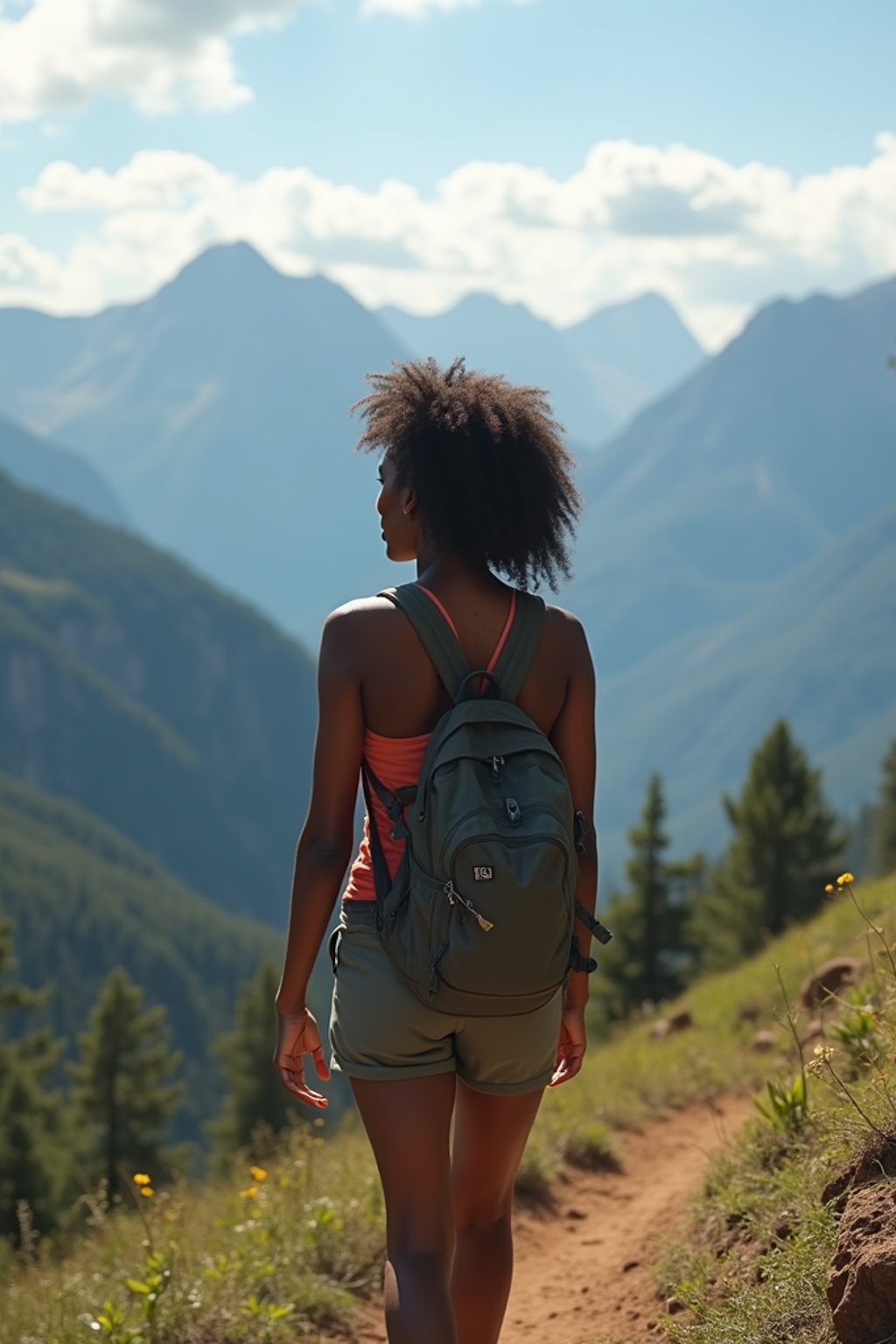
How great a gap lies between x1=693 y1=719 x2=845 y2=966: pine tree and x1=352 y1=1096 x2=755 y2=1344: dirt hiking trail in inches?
882

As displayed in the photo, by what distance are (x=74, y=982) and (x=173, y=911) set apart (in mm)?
15315

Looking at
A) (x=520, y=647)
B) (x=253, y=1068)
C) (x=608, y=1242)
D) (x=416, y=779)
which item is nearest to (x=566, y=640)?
(x=520, y=647)

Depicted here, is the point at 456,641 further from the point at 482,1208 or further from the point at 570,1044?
the point at 482,1208

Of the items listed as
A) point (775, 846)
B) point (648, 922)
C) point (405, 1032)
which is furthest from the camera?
point (648, 922)

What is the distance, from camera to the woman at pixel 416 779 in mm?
3330

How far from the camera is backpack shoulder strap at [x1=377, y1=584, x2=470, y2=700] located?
341cm

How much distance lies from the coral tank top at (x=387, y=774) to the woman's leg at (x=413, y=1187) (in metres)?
0.45

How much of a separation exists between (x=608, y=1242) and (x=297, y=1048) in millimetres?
3345

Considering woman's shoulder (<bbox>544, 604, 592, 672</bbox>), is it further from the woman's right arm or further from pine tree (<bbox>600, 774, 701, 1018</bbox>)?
pine tree (<bbox>600, 774, 701, 1018</bbox>)

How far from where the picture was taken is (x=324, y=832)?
3475 mm

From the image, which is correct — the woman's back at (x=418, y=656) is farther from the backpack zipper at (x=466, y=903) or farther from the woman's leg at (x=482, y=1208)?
the woman's leg at (x=482, y=1208)

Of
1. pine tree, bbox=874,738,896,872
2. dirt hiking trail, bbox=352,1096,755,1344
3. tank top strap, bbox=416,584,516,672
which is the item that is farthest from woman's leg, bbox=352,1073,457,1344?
pine tree, bbox=874,738,896,872

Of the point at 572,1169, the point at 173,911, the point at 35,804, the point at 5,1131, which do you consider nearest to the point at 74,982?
the point at 173,911

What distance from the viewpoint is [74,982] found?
5187 inches
